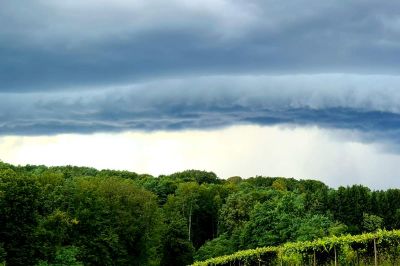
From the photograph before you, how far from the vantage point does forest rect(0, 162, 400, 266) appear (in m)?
65.2

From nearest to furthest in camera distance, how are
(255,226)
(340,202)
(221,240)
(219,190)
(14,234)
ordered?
(14,234)
(255,226)
(221,240)
(340,202)
(219,190)

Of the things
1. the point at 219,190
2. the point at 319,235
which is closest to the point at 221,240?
the point at 319,235

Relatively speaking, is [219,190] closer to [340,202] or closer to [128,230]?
[340,202]

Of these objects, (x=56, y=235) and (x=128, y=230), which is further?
(x=128, y=230)

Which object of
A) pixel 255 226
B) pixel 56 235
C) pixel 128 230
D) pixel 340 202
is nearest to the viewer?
pixel 56 235

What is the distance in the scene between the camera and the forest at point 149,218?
65.2 metres

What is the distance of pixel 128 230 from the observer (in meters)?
88.1

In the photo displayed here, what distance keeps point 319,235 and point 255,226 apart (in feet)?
42.6

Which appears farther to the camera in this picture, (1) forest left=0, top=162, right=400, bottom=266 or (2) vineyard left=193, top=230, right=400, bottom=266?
(1) forest left=0, top=162, right=400, bottom=266

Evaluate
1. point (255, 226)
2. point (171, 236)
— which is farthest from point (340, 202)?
point (171, 236)

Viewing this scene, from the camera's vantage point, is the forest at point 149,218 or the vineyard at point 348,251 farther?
the forest at point 149,218

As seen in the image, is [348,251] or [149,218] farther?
[149,218]

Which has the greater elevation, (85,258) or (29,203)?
(29,203)

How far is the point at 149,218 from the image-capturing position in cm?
9275
